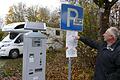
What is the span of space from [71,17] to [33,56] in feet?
3.73

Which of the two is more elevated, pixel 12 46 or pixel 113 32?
pixel 113 32

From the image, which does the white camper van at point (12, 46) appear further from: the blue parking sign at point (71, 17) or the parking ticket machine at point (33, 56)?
the blue parking sign at point (71, 17)

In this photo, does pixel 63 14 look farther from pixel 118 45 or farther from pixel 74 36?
pixel 118 45

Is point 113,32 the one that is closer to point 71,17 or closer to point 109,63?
point 109,63

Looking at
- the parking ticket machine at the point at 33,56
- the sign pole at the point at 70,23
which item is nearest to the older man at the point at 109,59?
the sign pole at the point at 70,23

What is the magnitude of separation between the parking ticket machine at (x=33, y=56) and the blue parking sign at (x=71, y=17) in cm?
64

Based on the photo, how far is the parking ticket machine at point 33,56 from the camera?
21.7 feet

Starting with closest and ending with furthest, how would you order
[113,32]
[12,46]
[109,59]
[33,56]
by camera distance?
1. [109,59]
2. [113,32]
3. [33,56]
4. [12,46]

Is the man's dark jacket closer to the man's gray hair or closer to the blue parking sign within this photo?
the man's gray hair

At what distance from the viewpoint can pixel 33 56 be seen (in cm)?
675

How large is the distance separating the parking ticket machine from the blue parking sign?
64 centimetres

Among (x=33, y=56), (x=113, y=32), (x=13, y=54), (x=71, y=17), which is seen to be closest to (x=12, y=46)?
(x=13, y=54)

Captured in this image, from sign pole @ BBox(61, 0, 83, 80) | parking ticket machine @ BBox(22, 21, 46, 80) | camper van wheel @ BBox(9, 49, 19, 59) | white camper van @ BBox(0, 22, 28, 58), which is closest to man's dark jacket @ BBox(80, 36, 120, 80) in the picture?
sign pole @ BBox(61, 0, 83, 80)

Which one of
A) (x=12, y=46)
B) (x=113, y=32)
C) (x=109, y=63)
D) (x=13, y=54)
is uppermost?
(x=113, y=32)
